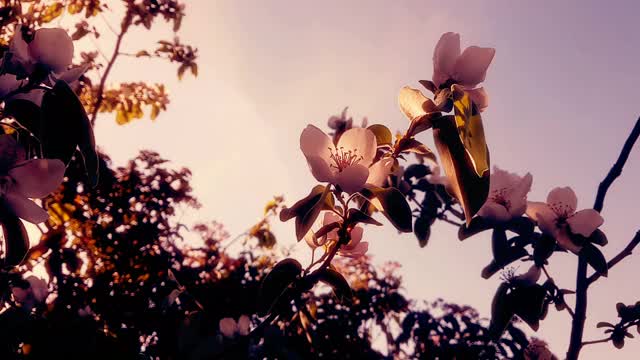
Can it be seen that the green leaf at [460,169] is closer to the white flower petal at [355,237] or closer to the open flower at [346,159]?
the open flower at [346,159]

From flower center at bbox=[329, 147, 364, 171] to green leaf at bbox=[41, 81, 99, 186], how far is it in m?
0.48

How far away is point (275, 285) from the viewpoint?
0.95 m

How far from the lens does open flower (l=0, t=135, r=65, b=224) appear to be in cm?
82

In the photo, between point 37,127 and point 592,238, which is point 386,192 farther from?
point 592,238

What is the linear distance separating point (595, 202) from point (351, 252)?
0.89 meters

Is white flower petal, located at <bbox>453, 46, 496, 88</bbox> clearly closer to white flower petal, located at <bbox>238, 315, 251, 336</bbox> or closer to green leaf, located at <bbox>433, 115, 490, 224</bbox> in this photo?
green leaf, located at <bbox>433, 115, 490, 224</bbox>

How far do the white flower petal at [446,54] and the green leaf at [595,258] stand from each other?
844 mm

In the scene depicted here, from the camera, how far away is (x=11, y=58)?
93cm

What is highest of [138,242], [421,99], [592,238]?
[138,242]

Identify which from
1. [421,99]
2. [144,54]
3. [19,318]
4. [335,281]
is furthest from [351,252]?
[144,54]

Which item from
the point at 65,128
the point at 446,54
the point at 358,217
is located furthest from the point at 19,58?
the point at 446,54

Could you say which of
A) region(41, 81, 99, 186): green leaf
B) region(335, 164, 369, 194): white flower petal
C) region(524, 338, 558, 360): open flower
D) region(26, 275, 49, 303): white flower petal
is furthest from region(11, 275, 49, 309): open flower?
region(524, 338, 558, 360): open flower

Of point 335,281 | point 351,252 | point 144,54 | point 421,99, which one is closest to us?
point 421,99

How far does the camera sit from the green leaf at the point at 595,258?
142 centimetres
